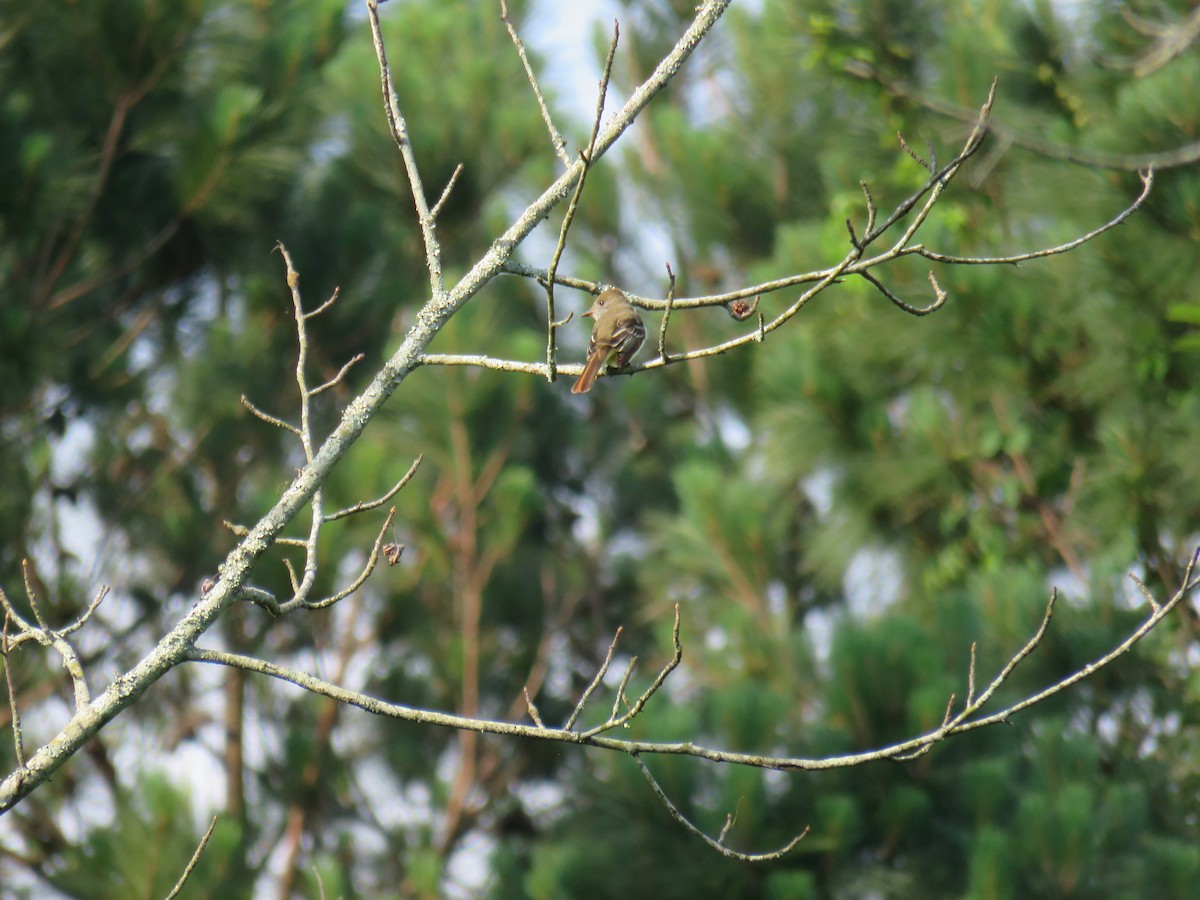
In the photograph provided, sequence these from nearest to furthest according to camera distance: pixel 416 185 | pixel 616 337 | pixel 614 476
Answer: pixel 416 185 → pixel 616 337 → pixel 614 476

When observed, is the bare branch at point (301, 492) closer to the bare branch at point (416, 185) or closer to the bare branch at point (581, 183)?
the bare branch at point (416, 185)

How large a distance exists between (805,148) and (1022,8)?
2.48m

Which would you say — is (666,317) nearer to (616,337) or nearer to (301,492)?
(301,492)

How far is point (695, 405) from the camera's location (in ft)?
31.2

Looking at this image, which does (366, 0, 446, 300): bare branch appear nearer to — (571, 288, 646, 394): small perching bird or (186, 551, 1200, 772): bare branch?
(186, 551, 1200, 772): bare branch

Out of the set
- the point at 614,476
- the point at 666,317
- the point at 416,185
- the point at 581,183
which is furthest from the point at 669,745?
the point at 614,476

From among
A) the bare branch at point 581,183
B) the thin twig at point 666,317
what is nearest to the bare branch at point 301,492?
the bare branch at point 581,183

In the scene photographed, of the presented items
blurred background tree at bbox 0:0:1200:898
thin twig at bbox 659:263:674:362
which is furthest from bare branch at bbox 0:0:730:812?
blurred background tree at bbox 0:0:1200:898

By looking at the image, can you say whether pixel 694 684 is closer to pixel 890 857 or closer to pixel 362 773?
pixel 890 857

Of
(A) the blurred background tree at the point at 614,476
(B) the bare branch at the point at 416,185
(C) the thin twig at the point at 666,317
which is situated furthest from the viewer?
(A) the blurred background tree at the point at 614,476

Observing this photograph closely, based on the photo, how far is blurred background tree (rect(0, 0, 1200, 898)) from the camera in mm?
4871

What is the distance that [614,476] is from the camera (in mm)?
8609

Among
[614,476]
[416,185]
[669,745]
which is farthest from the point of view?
[614,476]

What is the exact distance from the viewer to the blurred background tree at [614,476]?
16.0 feet
